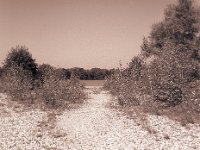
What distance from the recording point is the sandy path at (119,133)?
18219mm

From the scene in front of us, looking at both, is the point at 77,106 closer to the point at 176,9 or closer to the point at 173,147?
the point at 173,147

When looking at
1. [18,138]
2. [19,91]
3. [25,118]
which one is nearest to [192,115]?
[25,118]

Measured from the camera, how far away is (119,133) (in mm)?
20844

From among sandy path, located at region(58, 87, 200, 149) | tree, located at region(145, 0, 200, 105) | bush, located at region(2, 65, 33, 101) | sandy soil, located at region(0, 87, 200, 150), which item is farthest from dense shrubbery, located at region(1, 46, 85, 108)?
tree, located at region(145, 0, 200, 105)

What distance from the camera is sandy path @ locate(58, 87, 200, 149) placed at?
59.8ft

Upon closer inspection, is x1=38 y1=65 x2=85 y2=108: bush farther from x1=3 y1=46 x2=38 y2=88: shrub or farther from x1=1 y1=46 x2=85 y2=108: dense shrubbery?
x1=3 y1=46 x2=38 y2=88: shrub

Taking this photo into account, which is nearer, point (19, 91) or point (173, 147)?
point (173, 147)

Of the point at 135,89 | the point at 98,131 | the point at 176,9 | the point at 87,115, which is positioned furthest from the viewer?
the point at 176,9

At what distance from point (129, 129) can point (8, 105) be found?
13996 millimetres

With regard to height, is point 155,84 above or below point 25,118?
above

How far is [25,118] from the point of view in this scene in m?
25.8

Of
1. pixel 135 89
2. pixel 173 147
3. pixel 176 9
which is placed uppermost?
pixel 176 9

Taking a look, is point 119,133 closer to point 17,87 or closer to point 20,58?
point 17,87

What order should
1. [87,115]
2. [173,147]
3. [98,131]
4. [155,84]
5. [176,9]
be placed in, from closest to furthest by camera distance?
[173,147] < [98,131] < [87,115] < [155,84] < [176,9]
